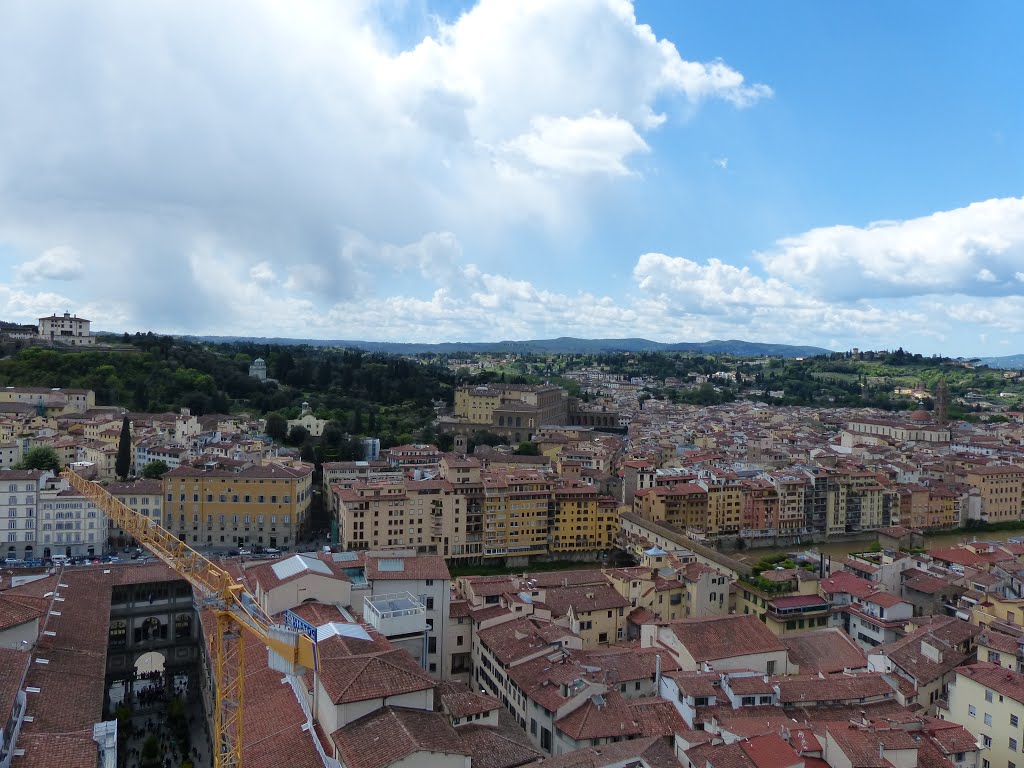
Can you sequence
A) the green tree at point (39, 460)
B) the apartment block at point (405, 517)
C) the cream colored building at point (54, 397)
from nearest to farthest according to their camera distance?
the apartment block at point (405, 517)
the green tree at point (39, 460)
the cream colored building at point (54, 397)

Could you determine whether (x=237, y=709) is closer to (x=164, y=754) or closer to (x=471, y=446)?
(x=164, y=754)

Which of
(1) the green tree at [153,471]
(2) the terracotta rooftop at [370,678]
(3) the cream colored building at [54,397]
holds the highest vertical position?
(3) the cream colored building at [54,397]

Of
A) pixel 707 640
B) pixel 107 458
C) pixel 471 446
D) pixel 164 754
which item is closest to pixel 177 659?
pixel 164 754

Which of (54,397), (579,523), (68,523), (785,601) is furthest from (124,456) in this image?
(785,601)

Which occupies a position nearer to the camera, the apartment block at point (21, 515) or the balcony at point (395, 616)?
the balcony at point (395, 616)

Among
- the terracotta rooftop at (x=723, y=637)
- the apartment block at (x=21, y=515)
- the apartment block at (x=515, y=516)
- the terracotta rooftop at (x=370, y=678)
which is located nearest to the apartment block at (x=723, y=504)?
the apartment block at (x=515, y=516)

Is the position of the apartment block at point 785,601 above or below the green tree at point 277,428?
below

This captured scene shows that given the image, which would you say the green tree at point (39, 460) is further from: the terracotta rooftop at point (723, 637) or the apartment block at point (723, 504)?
the terracotta rooftop at point (723, 637)

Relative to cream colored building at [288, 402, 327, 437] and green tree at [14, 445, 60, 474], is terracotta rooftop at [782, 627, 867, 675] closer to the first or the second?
green tree at [14, 445, 60, 474]
